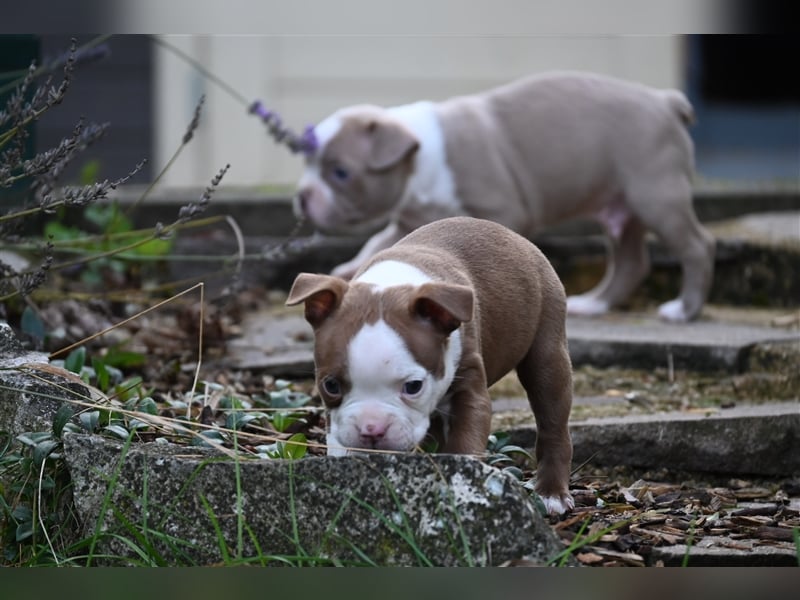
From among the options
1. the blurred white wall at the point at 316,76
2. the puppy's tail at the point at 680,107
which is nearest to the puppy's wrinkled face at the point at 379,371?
the puppy's tail at the point at 680,107

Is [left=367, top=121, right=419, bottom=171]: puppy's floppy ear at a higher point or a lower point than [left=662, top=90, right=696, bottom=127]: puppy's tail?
lower

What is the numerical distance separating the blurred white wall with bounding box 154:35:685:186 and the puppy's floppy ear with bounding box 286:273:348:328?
7.85 metres

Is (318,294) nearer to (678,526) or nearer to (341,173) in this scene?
(678,526)

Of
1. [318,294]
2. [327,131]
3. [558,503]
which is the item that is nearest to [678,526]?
[558,503]

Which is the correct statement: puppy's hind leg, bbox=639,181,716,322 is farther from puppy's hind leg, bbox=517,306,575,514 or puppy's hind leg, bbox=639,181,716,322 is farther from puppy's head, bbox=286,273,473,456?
puppy's head, bbox=286,273,473,456

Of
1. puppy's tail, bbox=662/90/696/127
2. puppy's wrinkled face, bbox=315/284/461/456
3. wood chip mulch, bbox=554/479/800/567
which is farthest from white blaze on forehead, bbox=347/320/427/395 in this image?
puppy's tail, bbox=662/90/696/127

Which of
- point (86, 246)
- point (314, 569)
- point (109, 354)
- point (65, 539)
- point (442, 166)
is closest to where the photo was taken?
point (314, 569)

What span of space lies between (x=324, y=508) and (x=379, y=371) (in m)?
0.30

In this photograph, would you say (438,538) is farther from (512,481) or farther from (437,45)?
(437,45)

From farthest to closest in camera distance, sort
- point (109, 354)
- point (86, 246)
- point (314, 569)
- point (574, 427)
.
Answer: point (86, 246) < point (109, 354) < point (574, 427) < point (314, 569)

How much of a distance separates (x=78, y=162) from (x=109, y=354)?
4.68 meters

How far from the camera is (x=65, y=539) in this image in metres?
2.51

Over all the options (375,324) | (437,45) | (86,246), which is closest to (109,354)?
(86,246)

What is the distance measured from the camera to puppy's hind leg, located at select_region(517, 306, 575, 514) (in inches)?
108
